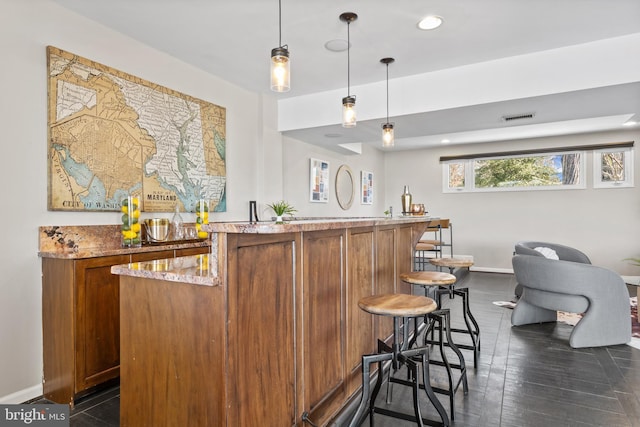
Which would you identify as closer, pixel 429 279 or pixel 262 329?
pixel 262 329

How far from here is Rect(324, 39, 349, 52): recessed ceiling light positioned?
318cm

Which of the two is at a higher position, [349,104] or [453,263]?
[349,104]

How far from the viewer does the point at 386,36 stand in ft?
10.2

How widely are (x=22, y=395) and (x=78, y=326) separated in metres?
0.61

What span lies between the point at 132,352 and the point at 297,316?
2.58ft

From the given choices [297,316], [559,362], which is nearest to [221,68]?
[297,316]

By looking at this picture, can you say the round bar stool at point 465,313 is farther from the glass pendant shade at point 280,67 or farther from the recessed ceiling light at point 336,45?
the recessed ceiling light at point 336,45

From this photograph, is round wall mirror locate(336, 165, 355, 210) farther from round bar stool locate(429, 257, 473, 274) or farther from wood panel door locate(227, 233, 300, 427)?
wood panel door locate(227, 233, 300, 427)

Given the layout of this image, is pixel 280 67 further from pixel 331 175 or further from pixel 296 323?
pixel 331 175

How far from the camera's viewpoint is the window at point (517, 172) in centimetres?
666

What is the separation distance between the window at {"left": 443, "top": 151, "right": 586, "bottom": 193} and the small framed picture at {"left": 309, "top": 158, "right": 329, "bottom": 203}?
10.2ft

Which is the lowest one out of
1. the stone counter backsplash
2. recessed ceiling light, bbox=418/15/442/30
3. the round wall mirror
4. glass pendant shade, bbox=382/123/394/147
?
the stone counter backsplash

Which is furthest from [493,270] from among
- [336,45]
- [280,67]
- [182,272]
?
[182,272]

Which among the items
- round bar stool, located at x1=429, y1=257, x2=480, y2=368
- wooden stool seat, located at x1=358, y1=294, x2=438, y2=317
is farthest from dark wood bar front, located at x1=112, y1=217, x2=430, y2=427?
round bar stool, located at x1=429, y1=257, x2=480, y2=368
